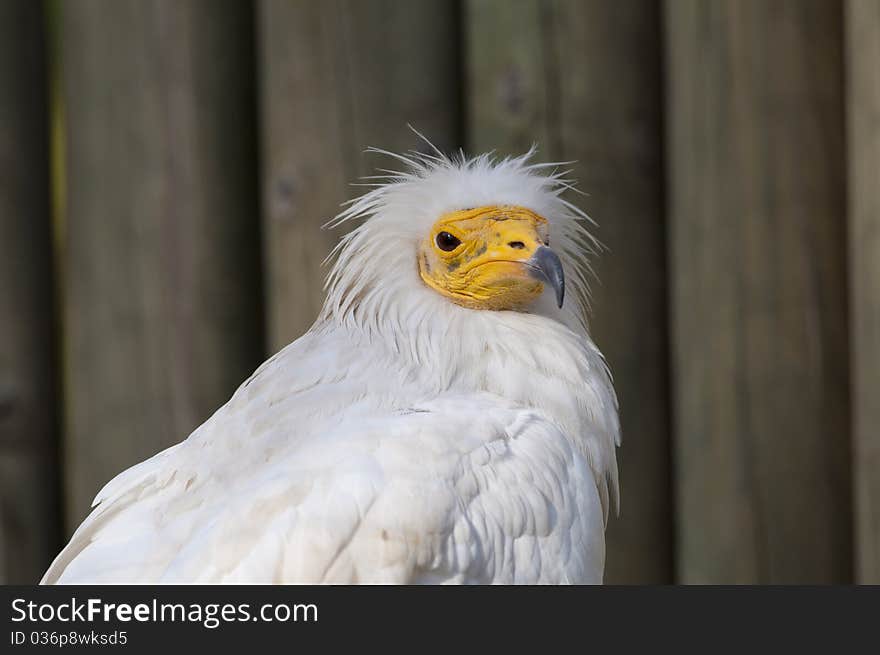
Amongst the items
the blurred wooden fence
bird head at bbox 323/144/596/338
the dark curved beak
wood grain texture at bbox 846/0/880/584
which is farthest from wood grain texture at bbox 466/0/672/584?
the dark curved beak

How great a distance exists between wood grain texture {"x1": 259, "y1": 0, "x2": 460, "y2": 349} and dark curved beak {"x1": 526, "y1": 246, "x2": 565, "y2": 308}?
0.96 meters

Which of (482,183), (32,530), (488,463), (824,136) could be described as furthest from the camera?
(32,530)

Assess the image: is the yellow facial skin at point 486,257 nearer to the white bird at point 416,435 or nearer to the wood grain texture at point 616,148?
the white bird at point 416,435

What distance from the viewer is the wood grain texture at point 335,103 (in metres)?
3.97

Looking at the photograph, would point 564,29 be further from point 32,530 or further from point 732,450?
point 32,530

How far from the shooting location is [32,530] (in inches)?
169

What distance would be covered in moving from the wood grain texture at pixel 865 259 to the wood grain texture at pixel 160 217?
191 cm

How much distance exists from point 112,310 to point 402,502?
76.1 inches

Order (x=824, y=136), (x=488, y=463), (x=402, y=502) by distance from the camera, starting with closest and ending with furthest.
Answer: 1. (x=402, y=502)
2. (x=488, y=463)
3. (x=824, y=136)

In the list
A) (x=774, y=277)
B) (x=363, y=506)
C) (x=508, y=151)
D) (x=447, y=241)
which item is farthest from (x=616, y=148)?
(x=363, y=506)

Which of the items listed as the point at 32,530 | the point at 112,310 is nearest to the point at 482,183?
the point at 112,310

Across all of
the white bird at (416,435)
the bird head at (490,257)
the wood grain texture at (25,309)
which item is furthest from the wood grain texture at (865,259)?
the wood grain texture at (25,309)

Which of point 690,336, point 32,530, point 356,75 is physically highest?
point 356,75

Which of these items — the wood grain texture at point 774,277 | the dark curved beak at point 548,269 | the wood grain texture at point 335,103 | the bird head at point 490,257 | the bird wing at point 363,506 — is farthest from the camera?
the wood grain texture at point 335,103
